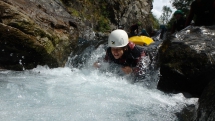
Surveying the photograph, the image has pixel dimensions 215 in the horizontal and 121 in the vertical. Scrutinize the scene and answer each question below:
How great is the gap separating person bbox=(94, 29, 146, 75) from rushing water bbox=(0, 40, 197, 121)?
338 millimetres

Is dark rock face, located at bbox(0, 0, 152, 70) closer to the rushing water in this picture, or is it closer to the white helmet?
the rushing water

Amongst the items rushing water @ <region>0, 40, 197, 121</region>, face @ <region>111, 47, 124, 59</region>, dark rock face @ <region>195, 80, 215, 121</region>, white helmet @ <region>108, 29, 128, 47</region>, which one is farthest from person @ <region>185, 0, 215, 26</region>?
dark rock face @ <region>195, 80, 215, 121</region>

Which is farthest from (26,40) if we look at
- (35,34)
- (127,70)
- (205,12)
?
(205,12)

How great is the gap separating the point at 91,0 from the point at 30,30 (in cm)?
951

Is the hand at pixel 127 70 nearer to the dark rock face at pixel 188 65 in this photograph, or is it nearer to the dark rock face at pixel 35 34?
the dark rock face at pixel 188 65

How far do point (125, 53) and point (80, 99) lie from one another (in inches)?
68.7

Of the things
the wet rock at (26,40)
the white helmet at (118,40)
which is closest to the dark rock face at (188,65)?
the white helmet at (118,40)

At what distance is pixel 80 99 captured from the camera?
3.36 meters

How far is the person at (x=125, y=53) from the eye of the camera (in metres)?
4.67

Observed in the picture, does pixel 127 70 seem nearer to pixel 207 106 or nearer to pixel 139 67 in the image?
pixel 139 67

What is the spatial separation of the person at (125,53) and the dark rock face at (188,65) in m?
0.56

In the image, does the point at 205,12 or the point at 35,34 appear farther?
the point at 205,12

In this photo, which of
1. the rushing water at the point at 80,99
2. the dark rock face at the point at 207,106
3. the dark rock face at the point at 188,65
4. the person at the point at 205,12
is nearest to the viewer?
the dark rock face at the point at 207,106

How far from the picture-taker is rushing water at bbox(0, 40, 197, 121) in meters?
2.74
